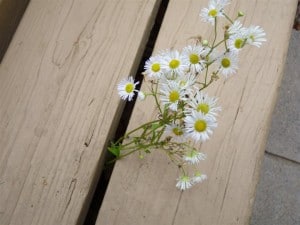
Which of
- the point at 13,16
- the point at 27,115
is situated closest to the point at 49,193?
the point at 27,115

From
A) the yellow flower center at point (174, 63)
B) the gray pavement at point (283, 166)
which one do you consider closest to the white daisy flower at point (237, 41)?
the yellow flower center at point (174, 63)

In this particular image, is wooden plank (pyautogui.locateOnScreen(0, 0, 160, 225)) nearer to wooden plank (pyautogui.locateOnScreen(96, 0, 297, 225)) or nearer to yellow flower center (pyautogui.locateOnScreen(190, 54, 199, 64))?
wooden plank (pyautogui.locateOnScreen(96, 0, 297, 225))

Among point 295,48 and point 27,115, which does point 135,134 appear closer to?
point 27,115

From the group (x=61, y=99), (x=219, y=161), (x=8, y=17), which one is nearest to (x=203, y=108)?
(x=219, y=161)

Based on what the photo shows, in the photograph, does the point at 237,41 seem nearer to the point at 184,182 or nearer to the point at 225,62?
the point at 225,62

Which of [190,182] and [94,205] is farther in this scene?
[94,205]

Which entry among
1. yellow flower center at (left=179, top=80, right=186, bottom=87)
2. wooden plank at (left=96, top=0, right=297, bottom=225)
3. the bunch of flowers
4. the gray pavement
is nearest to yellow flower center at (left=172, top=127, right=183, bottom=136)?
the bunch of flowers
